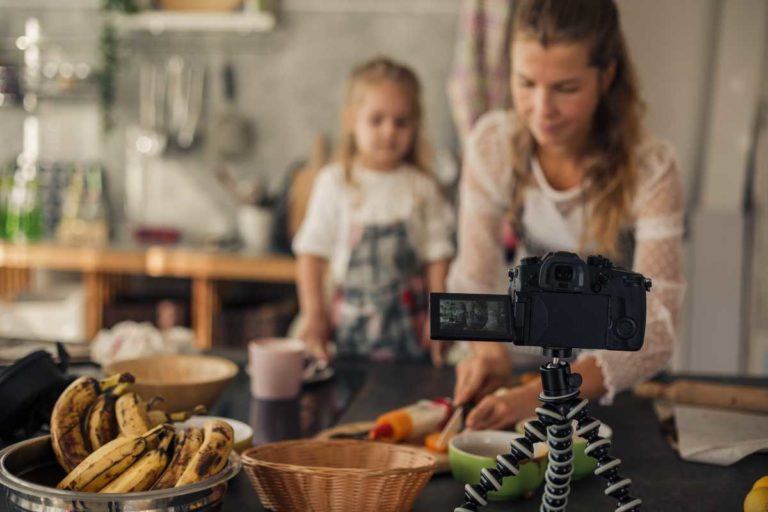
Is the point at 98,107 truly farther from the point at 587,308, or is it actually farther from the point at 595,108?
the point at 587,308

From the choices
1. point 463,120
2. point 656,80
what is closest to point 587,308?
point 463,120

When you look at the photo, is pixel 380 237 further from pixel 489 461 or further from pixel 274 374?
pixel 489 461

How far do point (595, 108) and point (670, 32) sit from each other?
6.27 ft

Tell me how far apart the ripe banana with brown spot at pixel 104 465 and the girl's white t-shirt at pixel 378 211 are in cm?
156

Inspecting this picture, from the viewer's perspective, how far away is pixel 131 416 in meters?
1.03

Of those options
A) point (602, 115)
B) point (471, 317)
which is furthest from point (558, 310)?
point (602, 115)

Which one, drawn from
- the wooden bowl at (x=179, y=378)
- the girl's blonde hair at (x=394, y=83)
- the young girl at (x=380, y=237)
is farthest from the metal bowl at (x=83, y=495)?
the girl's blonde hair at (x=394, y=83)

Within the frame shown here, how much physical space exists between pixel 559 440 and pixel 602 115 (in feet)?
3.33

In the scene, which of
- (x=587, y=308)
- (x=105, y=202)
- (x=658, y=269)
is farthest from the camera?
(x=105, y=202)

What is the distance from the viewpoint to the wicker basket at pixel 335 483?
96 centimetres

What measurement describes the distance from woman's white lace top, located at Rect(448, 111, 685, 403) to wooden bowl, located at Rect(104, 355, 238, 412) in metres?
0.52

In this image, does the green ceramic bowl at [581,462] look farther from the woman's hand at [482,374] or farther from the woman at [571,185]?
the woman's hand at [482,374]

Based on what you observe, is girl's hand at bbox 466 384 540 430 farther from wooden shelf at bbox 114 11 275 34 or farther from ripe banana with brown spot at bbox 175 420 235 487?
wooden shelf at bbox 114 11 275 34

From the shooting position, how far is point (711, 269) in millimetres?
3357
